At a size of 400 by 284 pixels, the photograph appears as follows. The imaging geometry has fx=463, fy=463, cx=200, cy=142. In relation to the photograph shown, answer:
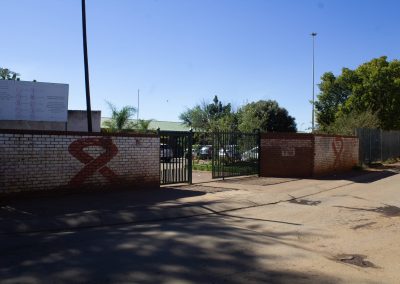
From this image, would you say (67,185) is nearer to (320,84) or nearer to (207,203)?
(207,203)

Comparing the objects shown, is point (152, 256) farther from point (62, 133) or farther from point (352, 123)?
point (352, 123)

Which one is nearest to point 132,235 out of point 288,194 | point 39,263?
point 39,263

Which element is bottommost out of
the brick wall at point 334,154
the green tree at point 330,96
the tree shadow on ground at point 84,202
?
the tree shadow on ground at point 84,202

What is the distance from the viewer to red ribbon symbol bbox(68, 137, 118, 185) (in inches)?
505

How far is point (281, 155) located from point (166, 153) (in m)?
6.36

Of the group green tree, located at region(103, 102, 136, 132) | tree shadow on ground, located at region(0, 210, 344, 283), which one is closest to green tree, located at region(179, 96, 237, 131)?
green tree, located at region(103, 102, 136, 132)

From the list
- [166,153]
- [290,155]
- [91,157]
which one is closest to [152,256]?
[91,157]

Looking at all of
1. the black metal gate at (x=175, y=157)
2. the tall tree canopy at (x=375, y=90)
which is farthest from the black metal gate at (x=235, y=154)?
the tall tree canopy at (x=375, y=90)

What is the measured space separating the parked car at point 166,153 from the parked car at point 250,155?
4.75 meters

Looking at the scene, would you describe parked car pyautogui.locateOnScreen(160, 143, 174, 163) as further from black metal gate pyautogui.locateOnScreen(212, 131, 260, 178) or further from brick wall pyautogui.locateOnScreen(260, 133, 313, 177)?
brick wall pyautogui.locateOnScreen(260, 133, 313, 177)

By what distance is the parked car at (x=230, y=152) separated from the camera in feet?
61.2

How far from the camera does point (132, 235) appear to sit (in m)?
8.19

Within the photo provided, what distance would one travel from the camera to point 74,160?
1277 centimetres

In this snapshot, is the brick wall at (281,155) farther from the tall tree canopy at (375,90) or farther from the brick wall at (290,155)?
the tall tree canopy at (375,90)
